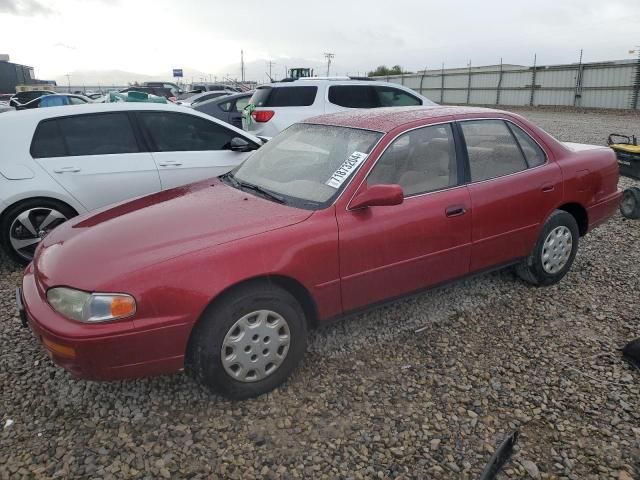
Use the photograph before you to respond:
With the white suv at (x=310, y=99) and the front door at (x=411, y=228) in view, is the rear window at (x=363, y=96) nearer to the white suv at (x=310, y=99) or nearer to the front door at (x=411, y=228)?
the white suv at (x=310, y=99)

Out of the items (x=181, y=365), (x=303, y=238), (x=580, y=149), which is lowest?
(x=181, y=365)

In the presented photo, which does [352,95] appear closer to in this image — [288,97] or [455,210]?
[288,97]

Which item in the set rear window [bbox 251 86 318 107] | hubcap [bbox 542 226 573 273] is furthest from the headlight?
rear window [bbox 251 86 318 107]

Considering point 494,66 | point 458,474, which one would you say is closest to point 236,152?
point 458,474

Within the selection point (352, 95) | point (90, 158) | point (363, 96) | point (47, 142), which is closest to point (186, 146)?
point (90, 158)

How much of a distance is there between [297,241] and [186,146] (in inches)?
120

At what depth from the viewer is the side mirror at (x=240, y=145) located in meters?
5.26

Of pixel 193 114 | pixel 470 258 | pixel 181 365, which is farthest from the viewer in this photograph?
pixel 193 114

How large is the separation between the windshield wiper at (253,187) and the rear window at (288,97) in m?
5.19

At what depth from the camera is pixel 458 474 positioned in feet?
7.58

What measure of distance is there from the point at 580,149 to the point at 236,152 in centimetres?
349

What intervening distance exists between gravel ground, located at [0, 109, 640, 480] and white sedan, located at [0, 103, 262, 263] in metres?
1.31

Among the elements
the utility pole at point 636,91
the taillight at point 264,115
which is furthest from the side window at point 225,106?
the utility pole at point 636,91

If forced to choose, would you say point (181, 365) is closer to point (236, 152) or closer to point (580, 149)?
point (236, 152)
